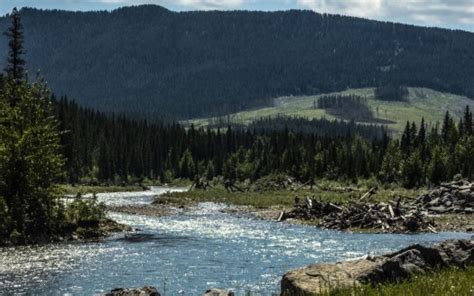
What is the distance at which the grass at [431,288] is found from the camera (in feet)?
43.4

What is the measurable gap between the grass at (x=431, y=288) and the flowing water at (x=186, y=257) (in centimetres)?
727

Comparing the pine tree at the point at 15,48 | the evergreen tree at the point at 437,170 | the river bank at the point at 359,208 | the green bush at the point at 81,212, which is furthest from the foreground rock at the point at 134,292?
the evergreen tree at the point at 437,170

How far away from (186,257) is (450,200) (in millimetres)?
42341

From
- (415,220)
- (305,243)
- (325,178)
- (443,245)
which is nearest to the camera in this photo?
(443,245)

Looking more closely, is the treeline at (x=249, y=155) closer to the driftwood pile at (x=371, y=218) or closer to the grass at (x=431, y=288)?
the driftwood pile at (x=371, y=218)

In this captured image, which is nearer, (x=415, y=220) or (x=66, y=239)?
(x=66, y=239)

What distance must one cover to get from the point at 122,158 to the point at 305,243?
387 ft

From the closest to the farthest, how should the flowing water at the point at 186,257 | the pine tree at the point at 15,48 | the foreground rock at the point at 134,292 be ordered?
1. the foreground rock at the point at 134,292
2. the flowing water at the point at 186,257
3. the pine tree at the point at 15,48

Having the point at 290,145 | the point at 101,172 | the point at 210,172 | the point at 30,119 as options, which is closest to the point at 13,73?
the point at 30,119

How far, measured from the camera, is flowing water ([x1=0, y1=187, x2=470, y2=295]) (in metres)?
29.0

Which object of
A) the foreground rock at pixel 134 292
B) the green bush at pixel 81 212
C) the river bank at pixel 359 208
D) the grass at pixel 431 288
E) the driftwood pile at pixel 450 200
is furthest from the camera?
the driftwood pile at pixel 450 200

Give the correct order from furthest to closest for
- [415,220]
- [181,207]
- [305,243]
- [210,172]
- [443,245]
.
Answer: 1. [210,172]
2. [181,207]
3. [415,220]
4. [305,243]
5. [443,245]

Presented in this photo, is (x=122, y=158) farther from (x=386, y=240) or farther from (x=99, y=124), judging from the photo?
(x=386, y=240)

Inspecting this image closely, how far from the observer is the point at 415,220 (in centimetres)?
5306
